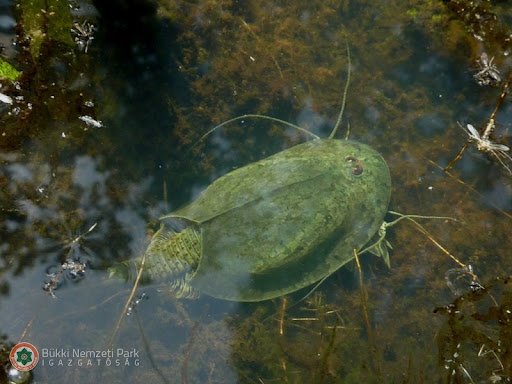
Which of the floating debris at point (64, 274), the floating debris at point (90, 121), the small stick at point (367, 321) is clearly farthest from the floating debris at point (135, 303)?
the small stick at point (367, 321)

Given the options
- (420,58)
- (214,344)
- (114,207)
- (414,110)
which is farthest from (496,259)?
(114,207)

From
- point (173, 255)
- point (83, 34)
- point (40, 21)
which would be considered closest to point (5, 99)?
point (40, 21)

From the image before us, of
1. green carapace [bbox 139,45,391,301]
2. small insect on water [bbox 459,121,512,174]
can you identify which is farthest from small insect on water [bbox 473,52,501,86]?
green carapace [bbox 139,45,391,301]

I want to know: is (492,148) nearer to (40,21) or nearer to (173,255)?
(173,255)

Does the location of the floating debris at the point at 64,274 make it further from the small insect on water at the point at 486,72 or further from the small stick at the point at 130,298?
the small insect on water at the point at 486,72

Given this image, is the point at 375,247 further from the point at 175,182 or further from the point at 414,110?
the point at 175,182

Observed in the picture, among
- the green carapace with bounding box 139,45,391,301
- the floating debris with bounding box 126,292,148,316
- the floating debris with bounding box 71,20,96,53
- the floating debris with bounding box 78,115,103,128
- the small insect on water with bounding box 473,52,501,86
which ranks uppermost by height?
the small insect on water with bounding box 473,52,501,86

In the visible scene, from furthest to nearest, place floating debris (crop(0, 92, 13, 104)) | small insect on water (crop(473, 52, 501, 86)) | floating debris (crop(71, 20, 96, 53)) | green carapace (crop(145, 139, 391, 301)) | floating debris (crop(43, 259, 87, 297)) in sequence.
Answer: small insect on water (crop(473, 52, 501, 86))
floating debris (crop(71, 20, 96, 53))
floating debris (crop(0, 92, 13, 104))
green carapace (crop(145, 139, 391, 301))
floating debris (crop(43, 259, 87, 297))

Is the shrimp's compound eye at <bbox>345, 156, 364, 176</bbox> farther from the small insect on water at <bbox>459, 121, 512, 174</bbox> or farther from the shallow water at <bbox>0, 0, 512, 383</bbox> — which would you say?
the small insect on water at <bbox>459, 121, 512, 174</bbox>
